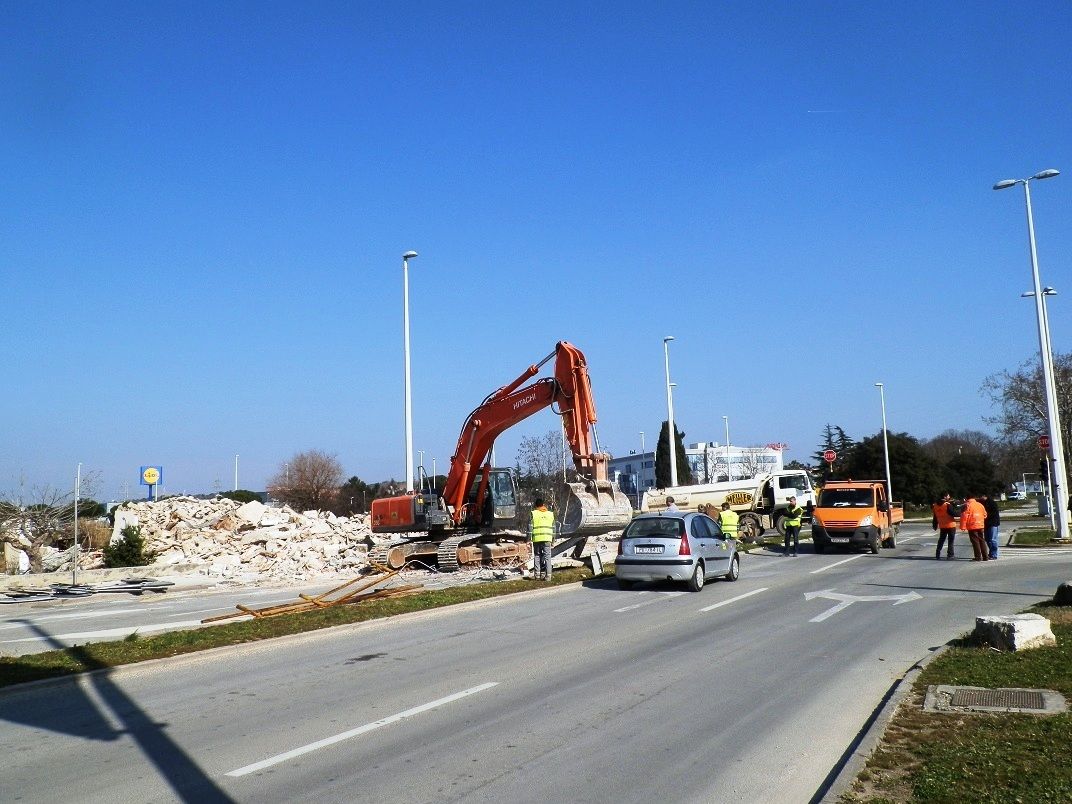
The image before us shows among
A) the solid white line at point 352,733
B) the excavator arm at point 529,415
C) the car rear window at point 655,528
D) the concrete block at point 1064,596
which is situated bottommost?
the solid white line at point 352,733

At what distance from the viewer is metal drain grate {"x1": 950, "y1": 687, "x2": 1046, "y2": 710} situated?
305 inches

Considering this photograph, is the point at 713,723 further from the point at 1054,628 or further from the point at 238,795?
the point at 1054,628

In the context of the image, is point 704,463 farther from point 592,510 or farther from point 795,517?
point 592,510

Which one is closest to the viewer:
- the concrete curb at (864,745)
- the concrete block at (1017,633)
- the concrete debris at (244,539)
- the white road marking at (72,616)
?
the concrete curb at (864,745)

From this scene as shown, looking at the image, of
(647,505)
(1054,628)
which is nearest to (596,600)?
(1054,628)

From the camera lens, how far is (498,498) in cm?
2759

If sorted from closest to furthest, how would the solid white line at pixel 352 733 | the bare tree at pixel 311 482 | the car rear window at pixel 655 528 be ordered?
1. the solid white line at pixel 352 733
2. the car rear window at pixel 655 528
3. the bare tree at pixel 311 482

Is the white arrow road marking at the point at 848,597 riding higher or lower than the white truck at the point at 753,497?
lower

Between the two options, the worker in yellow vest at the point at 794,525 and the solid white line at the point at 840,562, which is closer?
the solid white line at the point at 840,562

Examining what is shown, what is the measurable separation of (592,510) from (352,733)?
1370cm

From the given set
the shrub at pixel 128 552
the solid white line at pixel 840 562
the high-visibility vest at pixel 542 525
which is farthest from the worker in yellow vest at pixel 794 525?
the shrub at pixel 128 552

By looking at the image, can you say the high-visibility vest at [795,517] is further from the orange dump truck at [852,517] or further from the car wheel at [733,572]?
the car wheel at [733,572]

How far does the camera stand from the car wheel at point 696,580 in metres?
18.3

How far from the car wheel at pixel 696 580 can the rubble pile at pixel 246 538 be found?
13263 mm
